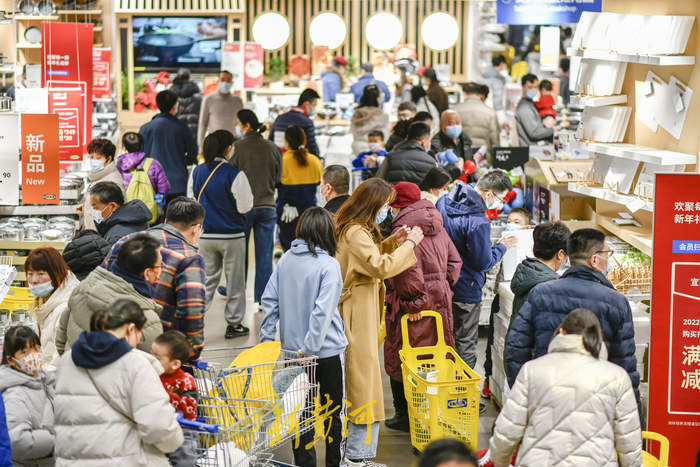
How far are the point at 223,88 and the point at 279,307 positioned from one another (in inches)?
284

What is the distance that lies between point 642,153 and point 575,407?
2.87 meters

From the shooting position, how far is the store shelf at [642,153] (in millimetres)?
5898

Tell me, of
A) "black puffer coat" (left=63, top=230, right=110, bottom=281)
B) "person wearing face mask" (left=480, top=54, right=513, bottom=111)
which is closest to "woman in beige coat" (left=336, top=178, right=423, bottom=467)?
"black puffer coat" (left=63, top=230, right=110, bottom=281)

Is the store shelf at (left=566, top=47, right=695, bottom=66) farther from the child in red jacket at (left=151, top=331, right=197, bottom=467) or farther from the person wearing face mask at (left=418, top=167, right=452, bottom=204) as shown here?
the child in red jacket at (left=151, top=331, right=197, bottom=467)

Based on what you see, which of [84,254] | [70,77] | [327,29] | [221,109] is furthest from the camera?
[327,29]

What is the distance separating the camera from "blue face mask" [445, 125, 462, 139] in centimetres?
915

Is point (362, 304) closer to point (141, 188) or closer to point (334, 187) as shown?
point (334, 187)

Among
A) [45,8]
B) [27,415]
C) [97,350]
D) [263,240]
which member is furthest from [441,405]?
[45,8]

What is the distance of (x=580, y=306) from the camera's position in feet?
14.1

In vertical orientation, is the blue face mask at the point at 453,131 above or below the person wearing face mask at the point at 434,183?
above

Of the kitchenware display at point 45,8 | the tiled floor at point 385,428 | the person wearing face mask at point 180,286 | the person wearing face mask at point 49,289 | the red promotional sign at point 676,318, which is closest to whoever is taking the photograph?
the person wearing face mask at point 180,286

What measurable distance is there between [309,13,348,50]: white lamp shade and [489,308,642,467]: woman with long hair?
1112cm

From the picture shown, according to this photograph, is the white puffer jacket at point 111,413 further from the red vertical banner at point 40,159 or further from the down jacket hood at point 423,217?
the red vertical banner at point 40,159

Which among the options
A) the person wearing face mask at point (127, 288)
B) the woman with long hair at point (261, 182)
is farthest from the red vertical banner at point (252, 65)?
the person wearing face mask at point (127, 288)
